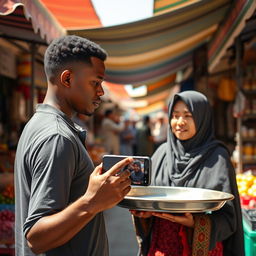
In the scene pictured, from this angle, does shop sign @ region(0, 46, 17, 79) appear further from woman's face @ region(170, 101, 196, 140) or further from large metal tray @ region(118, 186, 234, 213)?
large metal tray @ region(118, 186, 234, 213)

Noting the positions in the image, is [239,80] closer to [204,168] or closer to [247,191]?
[247,191]

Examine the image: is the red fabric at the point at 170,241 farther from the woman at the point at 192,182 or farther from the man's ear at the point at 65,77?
the man's ear at the point at 65,77

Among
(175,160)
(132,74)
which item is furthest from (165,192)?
(132,74)

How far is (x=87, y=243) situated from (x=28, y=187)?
0.30m

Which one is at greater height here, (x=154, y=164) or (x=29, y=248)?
(x=154, y=164)

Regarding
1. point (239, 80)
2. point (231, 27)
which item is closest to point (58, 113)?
point (231, 27)

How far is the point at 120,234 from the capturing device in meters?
5.68

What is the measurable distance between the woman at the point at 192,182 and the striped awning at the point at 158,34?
2.26m

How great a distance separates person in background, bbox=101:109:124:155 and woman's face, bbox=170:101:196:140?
7997 millimetres

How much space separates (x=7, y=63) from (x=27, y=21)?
411 centimetres

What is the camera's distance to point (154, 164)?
2.88 metres

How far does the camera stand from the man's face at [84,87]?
1517 mm

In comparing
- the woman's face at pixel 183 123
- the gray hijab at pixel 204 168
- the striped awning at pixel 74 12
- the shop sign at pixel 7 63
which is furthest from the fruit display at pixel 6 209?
the shop sign at pixel 7 63

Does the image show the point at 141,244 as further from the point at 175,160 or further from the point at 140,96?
the point at 140,96
